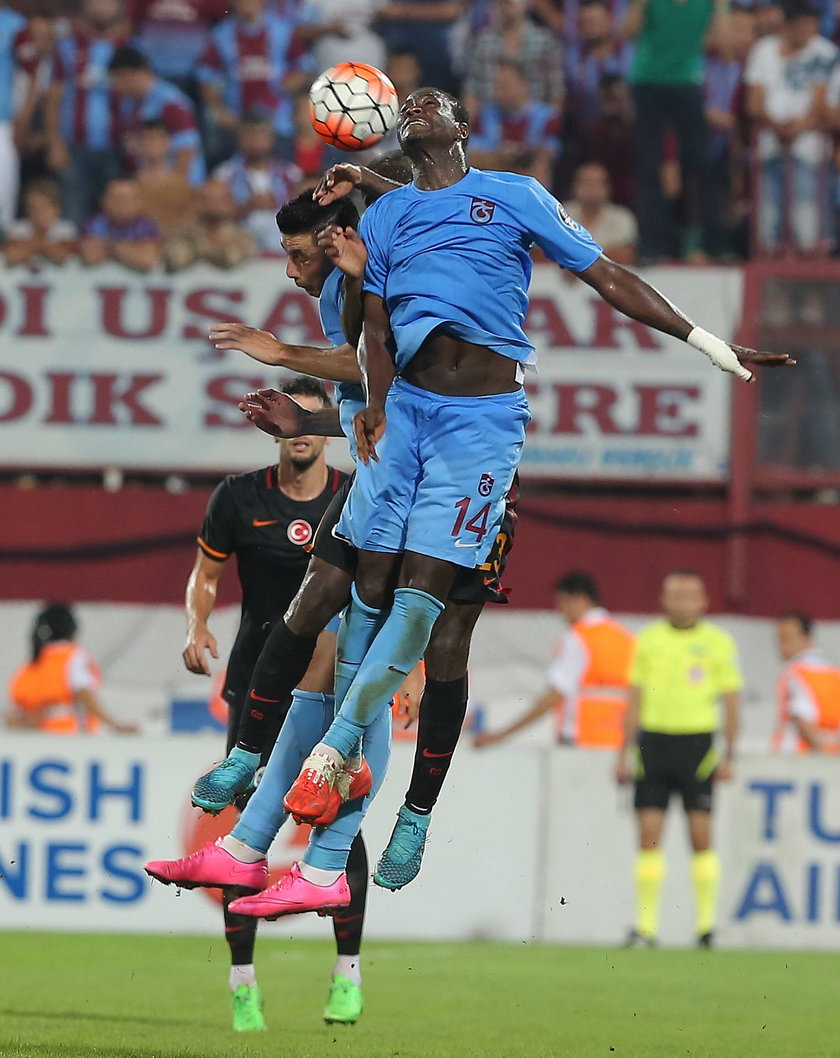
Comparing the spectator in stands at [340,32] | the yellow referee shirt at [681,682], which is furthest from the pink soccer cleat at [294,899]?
the spectator in stands at [340,32]

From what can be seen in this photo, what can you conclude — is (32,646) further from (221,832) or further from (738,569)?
(738,569)

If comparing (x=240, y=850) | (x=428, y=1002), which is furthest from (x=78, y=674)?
(x=240, y=850)

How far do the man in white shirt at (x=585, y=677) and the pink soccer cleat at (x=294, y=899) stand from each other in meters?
5.83

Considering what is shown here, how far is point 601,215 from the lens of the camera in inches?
602

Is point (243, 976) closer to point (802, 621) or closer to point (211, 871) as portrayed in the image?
point (211, 871)

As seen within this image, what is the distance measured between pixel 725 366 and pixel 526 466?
8656mm

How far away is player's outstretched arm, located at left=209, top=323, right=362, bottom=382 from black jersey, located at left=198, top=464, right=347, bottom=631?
1.47 m

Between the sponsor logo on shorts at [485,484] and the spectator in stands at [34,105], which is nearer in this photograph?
the sponsor logo on shorts at [485,484]

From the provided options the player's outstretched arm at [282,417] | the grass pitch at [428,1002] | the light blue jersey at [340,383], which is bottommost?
the grass pitch at [428,1002]

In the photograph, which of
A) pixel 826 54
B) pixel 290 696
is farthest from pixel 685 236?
pixel 290 696

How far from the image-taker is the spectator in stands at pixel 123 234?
50.2 feet

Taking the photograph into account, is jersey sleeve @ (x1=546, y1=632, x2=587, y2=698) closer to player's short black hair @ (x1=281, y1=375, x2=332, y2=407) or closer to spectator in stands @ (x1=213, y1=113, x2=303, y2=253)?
spectator in stands @ (x1=213, y1=113, x2=303, y2=253)

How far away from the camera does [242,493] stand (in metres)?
8.66

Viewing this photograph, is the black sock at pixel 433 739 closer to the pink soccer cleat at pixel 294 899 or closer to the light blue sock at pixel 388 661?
the light blue sock at pixel 388 661
